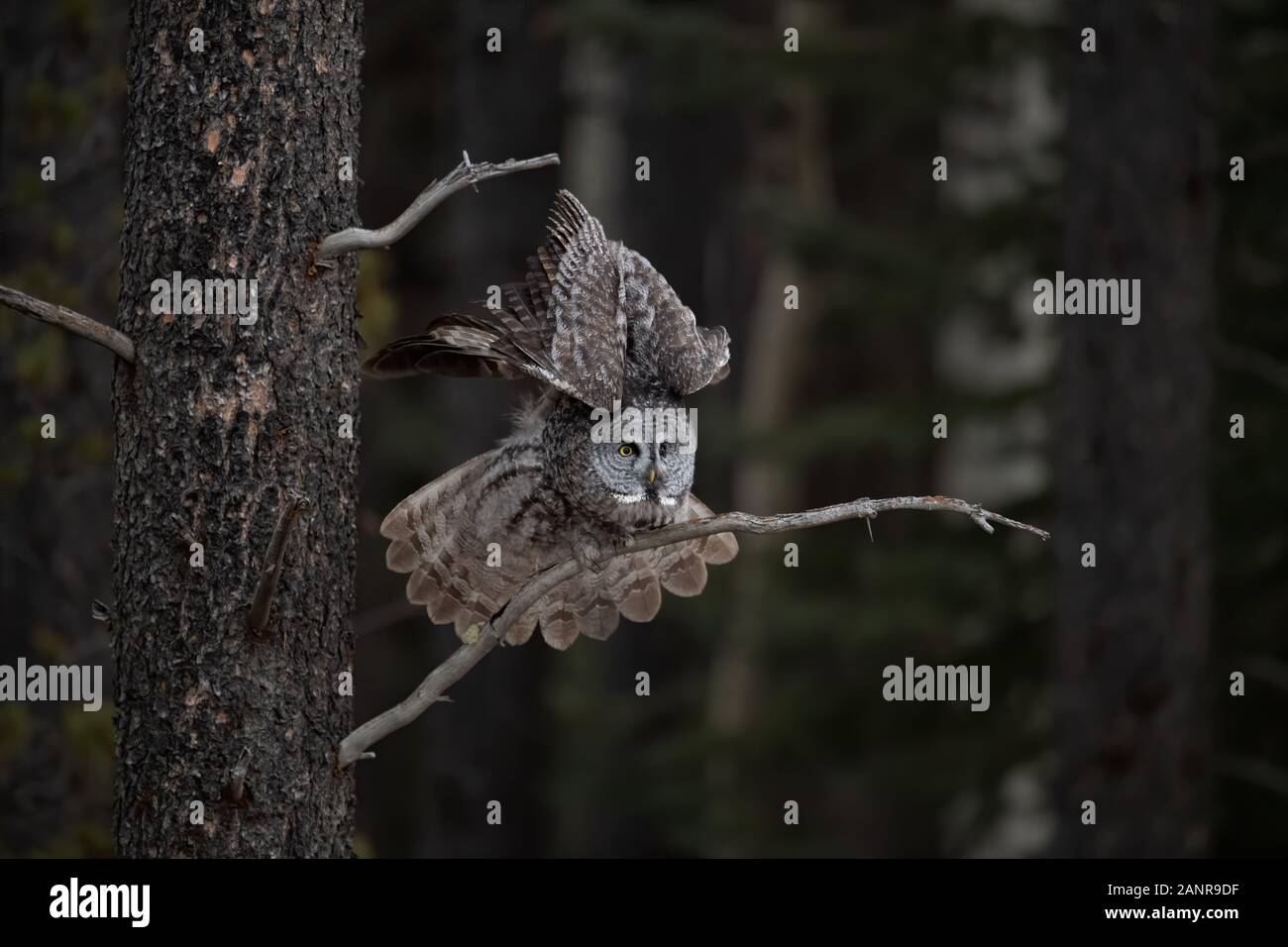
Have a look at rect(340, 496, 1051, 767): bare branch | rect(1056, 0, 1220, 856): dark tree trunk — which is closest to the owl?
rect(340, 496, 1051, 767): bare branch

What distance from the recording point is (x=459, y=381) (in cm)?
1095

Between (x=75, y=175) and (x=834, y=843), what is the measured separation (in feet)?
33.9

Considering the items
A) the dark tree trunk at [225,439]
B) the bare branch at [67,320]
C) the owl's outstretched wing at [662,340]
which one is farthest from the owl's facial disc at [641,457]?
the bare branch at [67,320]

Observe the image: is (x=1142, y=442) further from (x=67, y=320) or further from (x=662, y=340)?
(x=67, y=320)

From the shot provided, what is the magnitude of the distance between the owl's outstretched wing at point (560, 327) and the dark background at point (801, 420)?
3.55ft

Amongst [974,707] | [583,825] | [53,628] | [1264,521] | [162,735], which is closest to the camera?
[162,735]

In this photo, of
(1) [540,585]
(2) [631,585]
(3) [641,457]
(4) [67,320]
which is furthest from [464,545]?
(4) [67,320]

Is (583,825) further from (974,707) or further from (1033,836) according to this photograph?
(974,707)

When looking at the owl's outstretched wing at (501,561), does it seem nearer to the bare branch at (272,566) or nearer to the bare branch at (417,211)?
the bare branch at (272,566)

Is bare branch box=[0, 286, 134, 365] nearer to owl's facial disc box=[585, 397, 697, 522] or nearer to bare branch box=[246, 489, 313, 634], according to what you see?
bare branch box=[246, 489, 313, 634]

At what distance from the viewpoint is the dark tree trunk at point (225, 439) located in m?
4.04

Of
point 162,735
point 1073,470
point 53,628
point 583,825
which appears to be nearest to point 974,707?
point 1073,470

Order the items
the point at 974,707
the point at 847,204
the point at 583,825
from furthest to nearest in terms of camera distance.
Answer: the point at 583,825, the point at 847,204, the point at 974,707

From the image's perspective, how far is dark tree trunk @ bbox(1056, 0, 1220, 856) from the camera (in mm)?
8031
